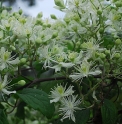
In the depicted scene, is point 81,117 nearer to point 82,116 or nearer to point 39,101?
point 82,116

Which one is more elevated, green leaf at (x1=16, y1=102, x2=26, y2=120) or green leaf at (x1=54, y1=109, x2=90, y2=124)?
green leaf at (x1=54, y1=109, x2=90, y2=124)

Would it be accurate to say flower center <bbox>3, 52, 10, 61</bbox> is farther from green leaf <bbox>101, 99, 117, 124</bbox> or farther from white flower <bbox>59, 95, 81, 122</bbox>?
green leaf <bbox>101, 99, 117, 124</bbox>

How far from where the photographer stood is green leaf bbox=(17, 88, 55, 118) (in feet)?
2.68

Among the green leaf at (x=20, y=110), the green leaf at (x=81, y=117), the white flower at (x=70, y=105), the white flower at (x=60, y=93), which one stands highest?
the white flower at (x=60, y=93)

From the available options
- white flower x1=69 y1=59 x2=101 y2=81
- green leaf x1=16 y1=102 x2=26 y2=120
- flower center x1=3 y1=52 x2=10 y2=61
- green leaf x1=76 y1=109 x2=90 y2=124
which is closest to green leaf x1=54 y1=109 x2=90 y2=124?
green leaf x1=76 y1=109 x2=90 y2=124

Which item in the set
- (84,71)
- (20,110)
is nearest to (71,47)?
(84,71)

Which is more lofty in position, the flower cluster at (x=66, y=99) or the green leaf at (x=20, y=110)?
the flower cluster at (x=66, y=99)

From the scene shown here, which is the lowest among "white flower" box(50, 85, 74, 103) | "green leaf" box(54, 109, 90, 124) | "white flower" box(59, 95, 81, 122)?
"green leaf" box(54, 109, 90, 124)

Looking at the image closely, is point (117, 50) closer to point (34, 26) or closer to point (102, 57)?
point (102, 57)

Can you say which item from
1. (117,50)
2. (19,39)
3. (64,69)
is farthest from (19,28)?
(117,50)

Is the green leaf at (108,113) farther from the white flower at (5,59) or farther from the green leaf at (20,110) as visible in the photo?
the green leaf at (20,110)

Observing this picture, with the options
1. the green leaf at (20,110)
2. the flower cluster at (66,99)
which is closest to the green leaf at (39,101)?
the flower cluster at (66,99)

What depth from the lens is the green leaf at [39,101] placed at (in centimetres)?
82

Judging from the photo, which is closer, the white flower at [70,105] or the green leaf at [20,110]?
the white flower at [70,105]
